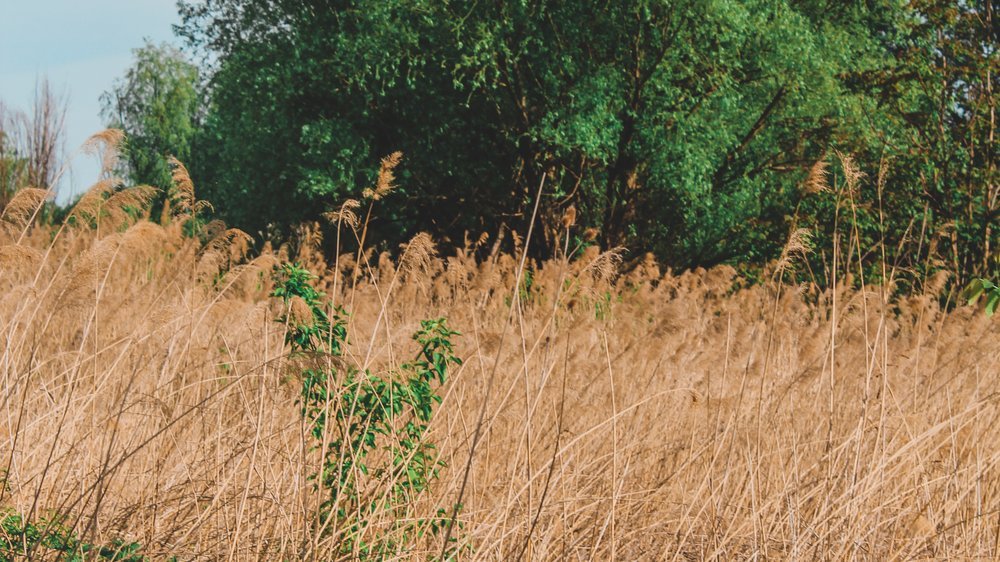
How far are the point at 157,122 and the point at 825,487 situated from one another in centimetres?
3819

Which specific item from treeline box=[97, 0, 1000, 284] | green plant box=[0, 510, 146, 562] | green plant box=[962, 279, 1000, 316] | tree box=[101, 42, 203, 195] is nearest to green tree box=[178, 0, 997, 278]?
treeline box=[97, 0, 1000, 284]

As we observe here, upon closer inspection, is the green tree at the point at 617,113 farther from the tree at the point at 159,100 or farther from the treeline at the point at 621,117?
the tree at the point at 159,100

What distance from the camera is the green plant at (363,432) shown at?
2783 millimetres

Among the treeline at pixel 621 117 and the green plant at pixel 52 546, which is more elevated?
the treeline at pixel 621 117

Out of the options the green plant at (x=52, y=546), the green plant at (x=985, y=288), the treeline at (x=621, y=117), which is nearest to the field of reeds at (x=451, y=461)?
the green plant at (x=52, y=546)

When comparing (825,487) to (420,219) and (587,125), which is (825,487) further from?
(420,219)

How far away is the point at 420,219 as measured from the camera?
1542 cm

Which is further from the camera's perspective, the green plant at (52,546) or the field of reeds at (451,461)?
the field of reeds at (451,461)

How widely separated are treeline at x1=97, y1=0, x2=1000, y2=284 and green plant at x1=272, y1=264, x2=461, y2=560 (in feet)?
26.9

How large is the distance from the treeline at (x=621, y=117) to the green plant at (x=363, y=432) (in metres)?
8.21

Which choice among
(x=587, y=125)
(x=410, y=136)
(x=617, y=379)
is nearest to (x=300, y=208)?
(x=410, y=136)

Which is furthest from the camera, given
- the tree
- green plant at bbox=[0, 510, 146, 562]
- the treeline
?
the tree

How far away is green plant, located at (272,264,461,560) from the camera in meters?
2.78

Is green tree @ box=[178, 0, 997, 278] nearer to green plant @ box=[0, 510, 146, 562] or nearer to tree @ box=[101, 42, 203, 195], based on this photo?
green plant @ box=[0, 510, 146, 562]
